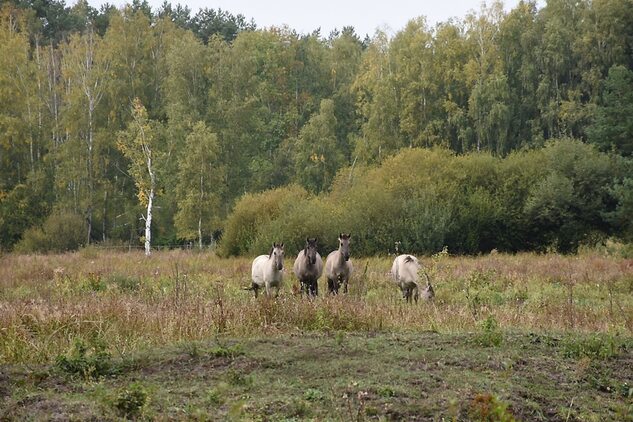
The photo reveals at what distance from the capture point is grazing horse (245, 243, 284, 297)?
18.2 m

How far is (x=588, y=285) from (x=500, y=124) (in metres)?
31.8

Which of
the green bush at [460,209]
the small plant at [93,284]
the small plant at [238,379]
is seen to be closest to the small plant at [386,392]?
the small plant at [238,379]

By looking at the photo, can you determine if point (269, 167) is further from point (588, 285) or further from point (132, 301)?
point (132, 301)

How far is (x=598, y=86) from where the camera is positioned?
49.3 meters

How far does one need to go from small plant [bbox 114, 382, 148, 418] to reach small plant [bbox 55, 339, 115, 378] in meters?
1.73

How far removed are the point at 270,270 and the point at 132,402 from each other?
11.7 metres

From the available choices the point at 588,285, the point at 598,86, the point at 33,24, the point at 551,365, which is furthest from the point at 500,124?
the point at 551,365

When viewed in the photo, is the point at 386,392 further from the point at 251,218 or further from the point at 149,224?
the point at 149,224

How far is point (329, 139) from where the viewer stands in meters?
54.9

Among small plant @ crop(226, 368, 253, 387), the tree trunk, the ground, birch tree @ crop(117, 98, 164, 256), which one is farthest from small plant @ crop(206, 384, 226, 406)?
birch tree @ crop(117, 98, 164, 256)

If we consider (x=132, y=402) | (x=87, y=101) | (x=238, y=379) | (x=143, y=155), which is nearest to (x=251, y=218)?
(x=143, y=155)

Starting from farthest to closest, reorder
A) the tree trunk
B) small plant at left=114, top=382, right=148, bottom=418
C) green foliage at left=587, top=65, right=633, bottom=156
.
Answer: the tree trunk < green foliage at left=587, top=65, right=633, bottom=156 < small plant at left=114, top=382, right=148, bottom=418

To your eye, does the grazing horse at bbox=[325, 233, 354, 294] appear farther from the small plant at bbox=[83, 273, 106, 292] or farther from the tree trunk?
the tree trunk

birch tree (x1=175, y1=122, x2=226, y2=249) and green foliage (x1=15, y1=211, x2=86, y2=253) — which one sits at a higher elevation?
birch tree (x1=175, y1=122, x2=226, y2=249)
